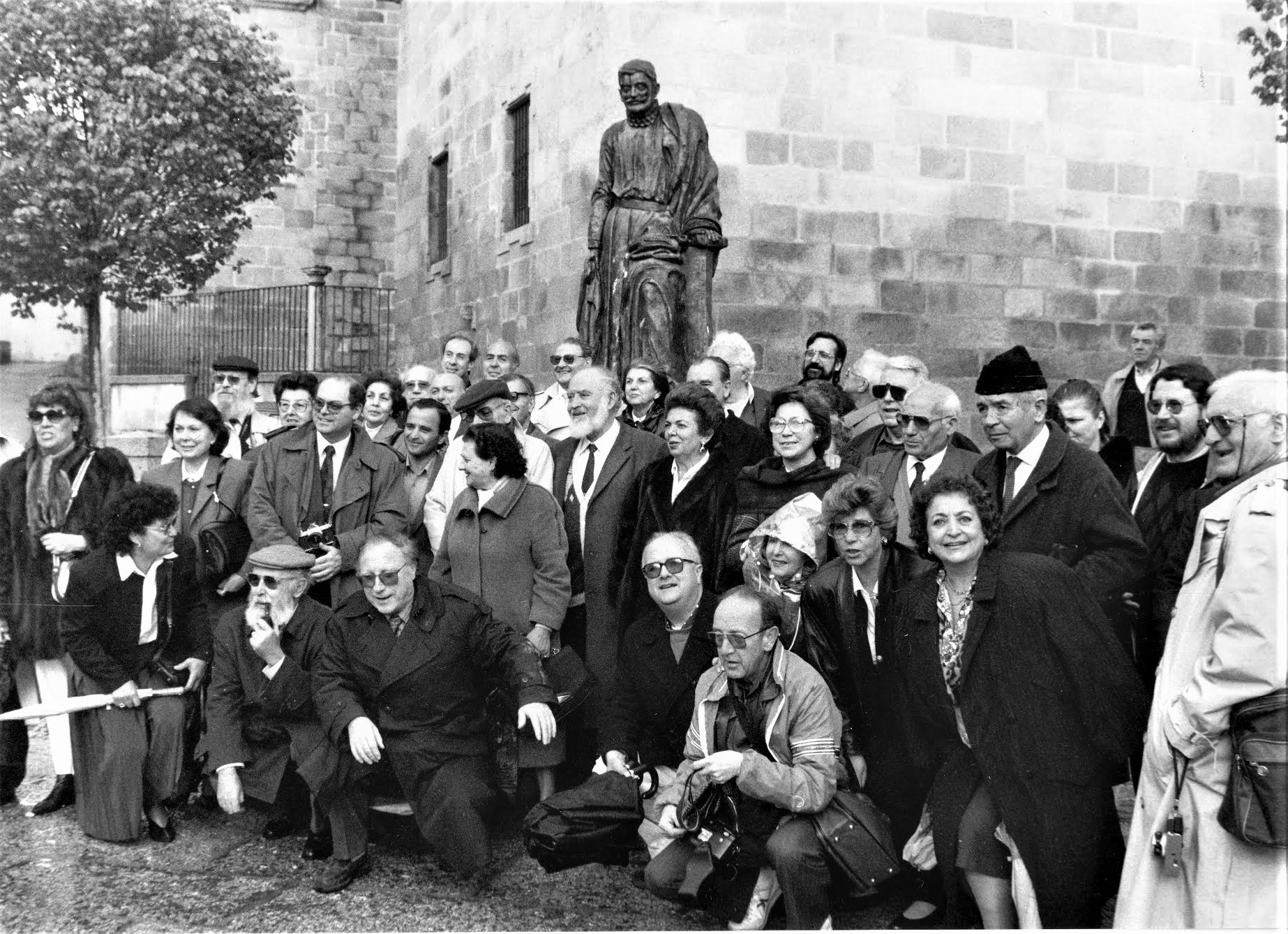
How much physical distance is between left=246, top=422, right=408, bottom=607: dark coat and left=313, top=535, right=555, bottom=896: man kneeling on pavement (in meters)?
0.99

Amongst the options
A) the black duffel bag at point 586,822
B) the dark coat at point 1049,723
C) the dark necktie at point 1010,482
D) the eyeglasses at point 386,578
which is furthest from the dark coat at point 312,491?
the dark coat at point 1049,723

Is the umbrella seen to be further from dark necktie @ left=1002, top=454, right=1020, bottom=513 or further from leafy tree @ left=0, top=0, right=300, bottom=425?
leafy tree @ left=0, top=0, right=300, bottom=425

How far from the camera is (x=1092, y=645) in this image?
165 inches

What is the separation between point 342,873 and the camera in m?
5.05

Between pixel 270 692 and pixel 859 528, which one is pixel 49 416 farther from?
pixel 859 528

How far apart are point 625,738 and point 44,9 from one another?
11.8m

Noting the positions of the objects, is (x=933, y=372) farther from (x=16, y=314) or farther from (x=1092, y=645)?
(x=16, y=314)

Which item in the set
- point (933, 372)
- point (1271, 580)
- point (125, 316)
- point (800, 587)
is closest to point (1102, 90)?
point (933, 372)

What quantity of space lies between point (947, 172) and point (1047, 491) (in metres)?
7.44

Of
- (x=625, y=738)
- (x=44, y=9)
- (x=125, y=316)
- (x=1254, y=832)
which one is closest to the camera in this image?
(x=1254, y=832)

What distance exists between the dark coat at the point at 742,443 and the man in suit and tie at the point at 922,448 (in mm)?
585

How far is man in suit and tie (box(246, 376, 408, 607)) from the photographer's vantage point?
6.17 m

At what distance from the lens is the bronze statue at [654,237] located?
25.4ft

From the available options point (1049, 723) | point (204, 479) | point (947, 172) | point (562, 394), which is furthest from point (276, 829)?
point (947, 172)
